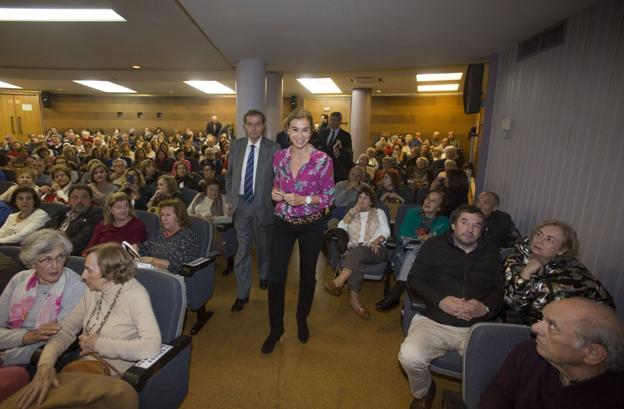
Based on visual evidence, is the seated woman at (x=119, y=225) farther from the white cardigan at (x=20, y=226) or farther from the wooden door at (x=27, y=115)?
the wooden door at (x=27, y=115)

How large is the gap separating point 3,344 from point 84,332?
15.8 inches

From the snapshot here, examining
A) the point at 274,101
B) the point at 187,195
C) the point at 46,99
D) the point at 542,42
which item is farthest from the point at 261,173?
the point at 46,99

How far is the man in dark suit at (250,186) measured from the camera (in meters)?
2.86

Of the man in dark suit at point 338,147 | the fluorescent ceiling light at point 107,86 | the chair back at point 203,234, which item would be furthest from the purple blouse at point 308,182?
the fluorescent ceiling light at point 107,86

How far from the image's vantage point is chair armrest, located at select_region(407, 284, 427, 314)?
6.66 ft

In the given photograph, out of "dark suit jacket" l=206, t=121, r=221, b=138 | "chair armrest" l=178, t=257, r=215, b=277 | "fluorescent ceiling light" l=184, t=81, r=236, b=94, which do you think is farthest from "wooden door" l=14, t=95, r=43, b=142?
"chair armrest" l=178, t=257, r=215, b=277

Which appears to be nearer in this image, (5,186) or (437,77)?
(5,186)

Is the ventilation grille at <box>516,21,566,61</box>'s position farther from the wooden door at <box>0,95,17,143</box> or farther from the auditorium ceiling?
the wooden door at <box>0,95,17,143</box>

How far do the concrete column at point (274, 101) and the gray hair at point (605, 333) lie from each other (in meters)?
6.93

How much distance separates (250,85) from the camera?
5574 millimetres

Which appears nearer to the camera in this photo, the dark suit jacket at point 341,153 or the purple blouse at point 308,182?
the purple blouse at point 308,182

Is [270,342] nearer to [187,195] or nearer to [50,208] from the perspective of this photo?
[187,195]

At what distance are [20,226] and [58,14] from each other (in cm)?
246

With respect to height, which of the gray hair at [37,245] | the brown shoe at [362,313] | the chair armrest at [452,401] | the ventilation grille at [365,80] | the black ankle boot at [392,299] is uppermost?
the ventilation grille at [365,80]
